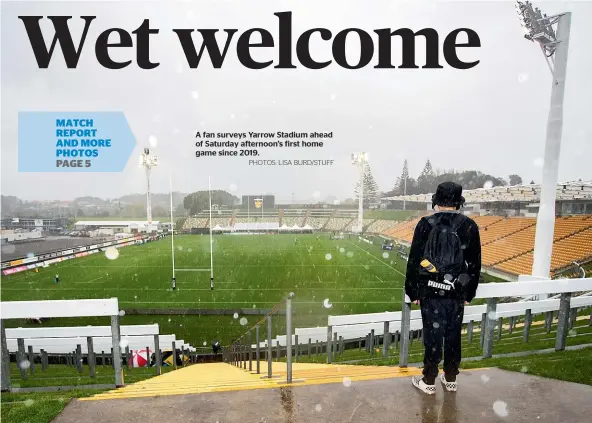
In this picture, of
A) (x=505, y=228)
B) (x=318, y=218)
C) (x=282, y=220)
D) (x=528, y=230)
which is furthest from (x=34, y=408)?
(x=318, y=218)

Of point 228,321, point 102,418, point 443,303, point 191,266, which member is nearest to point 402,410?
point 443,303

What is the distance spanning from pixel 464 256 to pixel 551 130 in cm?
1249

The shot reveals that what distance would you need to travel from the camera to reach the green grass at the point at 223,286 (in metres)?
15.8

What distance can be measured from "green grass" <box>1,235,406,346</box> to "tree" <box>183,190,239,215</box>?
170 ft

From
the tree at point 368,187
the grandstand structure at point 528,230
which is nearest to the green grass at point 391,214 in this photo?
the tree at point 368,187

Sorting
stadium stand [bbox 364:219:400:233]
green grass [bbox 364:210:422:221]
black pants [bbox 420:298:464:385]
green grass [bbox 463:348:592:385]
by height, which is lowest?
stadium stand [bbox 364:219:400:233]

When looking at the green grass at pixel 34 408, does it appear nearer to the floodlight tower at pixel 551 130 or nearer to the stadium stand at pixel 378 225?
the floodlight tower at pixel 551 130

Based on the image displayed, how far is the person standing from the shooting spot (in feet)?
8.98

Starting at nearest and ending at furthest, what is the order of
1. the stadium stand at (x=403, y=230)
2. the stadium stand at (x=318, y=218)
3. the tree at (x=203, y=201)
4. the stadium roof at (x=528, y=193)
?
the stadium roof at (x=528, y=193) < the stadium stand at (x=403, y=230) < the stadium stand at (x=318, y=218) < the tree at (x=203, y=201)

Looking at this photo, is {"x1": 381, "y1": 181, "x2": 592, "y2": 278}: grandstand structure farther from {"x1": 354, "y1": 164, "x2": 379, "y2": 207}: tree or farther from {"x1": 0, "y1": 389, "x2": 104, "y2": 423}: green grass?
{"x1": 354, "y1": 164, "x2": 379, "y2": 207}: tree

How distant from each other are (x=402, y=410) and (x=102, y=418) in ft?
6.82

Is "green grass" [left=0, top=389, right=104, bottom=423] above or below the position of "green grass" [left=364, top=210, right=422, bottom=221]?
above

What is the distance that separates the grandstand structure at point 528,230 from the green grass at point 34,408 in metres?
23.5

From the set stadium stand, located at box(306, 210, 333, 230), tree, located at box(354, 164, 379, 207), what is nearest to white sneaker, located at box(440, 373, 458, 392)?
stadium stand, located at box(306, 210, 333, 230)
